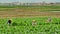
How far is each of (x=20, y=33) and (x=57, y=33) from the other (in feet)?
8.63

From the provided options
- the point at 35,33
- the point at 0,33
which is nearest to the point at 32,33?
the point at 35,33

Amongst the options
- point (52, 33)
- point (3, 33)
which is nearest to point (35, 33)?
point (52, 33)

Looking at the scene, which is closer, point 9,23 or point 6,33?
point 6,33

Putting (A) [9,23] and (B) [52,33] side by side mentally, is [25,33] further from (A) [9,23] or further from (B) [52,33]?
(A) [9,23]

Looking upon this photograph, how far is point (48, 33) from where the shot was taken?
1627cm

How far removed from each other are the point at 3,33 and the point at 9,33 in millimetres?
429

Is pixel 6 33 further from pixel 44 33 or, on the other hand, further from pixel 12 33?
pixel 44 33

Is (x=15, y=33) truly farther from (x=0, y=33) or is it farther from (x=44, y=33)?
(x=44, y=33)

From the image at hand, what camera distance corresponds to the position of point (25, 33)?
16.3 meters

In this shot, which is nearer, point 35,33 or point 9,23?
point 35,33

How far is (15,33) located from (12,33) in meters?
0.24

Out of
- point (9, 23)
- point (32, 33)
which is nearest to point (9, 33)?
point (32, 33)

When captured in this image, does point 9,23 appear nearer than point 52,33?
No

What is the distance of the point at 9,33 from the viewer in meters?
16.4
